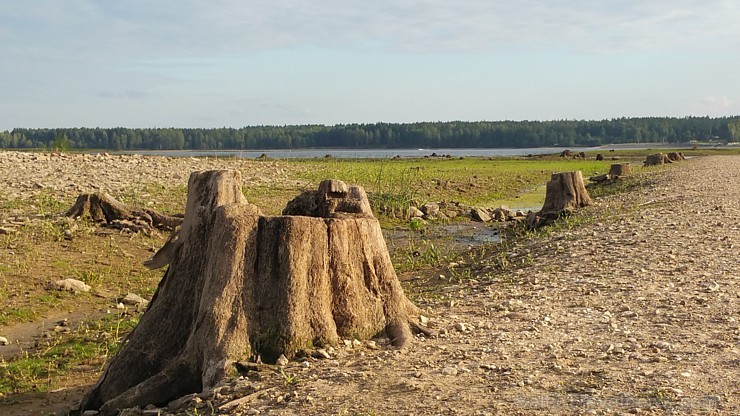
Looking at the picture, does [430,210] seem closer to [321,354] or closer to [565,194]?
[565,194]

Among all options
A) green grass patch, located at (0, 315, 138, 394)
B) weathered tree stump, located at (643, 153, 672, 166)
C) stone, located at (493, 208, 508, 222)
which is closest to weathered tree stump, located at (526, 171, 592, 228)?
stone, located at (493, 208, 508, 222)

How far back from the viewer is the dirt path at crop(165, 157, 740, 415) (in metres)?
6.43

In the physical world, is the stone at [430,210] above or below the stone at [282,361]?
below

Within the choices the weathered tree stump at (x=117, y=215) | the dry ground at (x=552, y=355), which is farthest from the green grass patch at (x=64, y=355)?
the weathered tree stump at (x=117, y=215)

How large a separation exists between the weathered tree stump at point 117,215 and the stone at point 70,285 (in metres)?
4.45

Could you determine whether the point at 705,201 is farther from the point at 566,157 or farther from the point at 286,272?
the point at 566,157

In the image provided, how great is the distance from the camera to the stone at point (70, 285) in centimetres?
1358

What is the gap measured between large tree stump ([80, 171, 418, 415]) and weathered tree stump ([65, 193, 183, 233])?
10281 millimetres

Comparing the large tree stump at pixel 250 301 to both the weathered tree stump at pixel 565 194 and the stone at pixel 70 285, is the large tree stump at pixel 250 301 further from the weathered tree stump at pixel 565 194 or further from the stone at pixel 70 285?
the weathered tree stump at pixel 565 194

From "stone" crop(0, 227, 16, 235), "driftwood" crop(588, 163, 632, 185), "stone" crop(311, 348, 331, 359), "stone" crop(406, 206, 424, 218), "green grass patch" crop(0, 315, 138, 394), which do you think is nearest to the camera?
"stone" crop(311, 348, 331, 359)

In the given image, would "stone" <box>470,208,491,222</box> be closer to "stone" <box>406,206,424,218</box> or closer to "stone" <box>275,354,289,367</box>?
"stone" <box>406,206,424,218</box>

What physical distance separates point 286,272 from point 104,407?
206 centimetres

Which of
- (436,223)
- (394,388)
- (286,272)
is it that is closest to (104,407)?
(286,272)

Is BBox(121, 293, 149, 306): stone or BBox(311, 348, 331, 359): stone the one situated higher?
BBox(311, 348, 331, 359): stone
